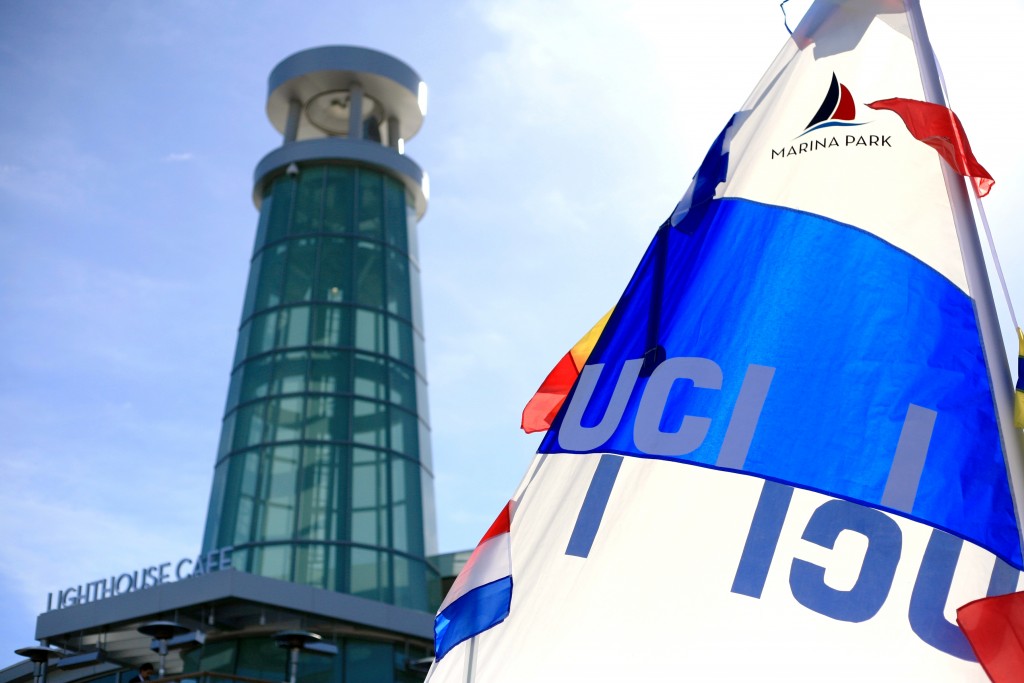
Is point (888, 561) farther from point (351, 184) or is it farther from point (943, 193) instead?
point (351, 184)

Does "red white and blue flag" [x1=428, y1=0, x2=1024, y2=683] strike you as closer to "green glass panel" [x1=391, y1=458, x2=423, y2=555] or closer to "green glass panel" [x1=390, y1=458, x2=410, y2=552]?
"green glass panel" [x1=390, y1=458, x2=410, y2=552]

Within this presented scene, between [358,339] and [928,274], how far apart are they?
23.1 m

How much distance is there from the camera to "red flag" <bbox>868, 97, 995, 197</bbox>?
505 cm

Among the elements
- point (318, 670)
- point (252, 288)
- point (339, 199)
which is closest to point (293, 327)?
point (252, 288)

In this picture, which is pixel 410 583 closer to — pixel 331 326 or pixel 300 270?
pixel 331 326

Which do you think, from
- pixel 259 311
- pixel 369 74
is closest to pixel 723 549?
pixel 259 311

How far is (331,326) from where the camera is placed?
27.5 metres

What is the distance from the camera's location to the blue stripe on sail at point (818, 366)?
4621 millimetres

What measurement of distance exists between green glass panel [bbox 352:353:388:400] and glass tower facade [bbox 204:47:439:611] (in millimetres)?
32

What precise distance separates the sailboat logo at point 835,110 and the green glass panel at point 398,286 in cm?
2326

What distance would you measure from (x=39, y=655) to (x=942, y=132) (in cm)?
1712

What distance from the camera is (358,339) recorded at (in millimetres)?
27656

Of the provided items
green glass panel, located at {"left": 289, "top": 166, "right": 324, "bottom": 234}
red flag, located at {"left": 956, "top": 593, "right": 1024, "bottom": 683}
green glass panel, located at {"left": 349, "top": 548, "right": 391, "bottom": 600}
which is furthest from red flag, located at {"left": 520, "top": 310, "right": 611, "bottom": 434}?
green glass panel, located at {"left": 289, "top": 166, "right": 324, "bottom": 234}

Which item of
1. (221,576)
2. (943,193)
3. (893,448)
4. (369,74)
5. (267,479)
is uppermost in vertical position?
(369,74)
